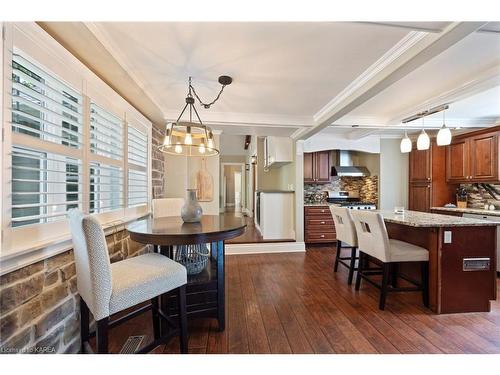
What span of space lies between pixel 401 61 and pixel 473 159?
3.10 metres

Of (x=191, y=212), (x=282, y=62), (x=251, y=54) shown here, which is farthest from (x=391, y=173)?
(x=191, y=212)

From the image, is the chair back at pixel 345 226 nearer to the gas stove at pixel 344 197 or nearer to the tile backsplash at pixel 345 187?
the gas stove at pixel 344 197

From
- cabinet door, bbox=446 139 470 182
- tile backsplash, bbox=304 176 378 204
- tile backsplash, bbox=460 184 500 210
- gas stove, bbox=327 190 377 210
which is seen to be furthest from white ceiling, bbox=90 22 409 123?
tile backsplash, bbox=460 184 500 210

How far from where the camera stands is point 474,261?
6.68 feet

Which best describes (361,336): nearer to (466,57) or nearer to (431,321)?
(431,321)

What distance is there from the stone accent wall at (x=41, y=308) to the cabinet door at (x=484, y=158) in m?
5.28

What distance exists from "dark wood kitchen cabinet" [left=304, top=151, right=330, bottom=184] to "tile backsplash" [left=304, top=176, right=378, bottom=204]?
32 centimetres

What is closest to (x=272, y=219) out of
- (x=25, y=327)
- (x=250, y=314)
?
(x=250, y=314)

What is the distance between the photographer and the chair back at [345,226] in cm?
269

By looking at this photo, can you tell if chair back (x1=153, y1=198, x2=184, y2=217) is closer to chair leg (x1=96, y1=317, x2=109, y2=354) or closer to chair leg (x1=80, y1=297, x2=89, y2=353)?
chair leg (x1=80, y1=297, x2=89, y2=353)

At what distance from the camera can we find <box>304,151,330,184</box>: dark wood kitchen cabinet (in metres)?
4.77

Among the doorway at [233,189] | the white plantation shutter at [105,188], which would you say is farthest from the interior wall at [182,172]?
the doorway at [233,189]

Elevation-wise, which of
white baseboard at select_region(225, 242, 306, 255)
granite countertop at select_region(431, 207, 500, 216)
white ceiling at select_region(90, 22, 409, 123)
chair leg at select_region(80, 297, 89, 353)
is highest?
white ceiling at select_region(90, 22, 409, 123)

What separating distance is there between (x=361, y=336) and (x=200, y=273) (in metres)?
1.41
